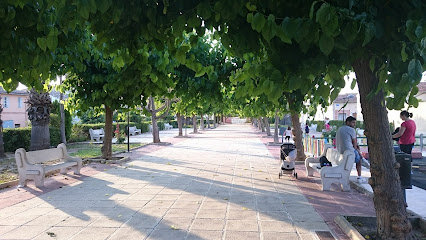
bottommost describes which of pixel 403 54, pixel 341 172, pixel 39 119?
pixel 341 172

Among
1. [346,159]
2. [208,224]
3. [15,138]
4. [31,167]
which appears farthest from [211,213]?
[15,138]

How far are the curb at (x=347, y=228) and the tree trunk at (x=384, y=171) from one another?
0.29 meters

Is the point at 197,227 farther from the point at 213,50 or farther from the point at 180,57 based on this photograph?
the point at 213,50

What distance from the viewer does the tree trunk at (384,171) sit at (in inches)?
157

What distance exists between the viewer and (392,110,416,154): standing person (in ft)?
29.6

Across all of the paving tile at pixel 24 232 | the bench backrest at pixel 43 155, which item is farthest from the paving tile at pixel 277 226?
the bench backrest at pixel 43 155

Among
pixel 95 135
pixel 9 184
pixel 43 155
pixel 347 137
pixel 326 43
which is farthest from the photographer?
pixel 95 135

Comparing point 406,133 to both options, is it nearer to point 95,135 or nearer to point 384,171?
point 384,171

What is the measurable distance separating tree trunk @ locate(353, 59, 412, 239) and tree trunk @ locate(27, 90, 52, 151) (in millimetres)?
11291

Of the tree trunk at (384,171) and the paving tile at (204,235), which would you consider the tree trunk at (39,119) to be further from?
the tree trunk at (384,171)

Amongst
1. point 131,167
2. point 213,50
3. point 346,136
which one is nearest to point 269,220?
point 346,136

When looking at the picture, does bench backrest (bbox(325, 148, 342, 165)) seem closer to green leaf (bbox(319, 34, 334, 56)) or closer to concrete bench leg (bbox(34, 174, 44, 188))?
green leaf (bbox(319, 34, 334, 56))

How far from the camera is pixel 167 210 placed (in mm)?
5922

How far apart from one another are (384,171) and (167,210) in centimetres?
354
